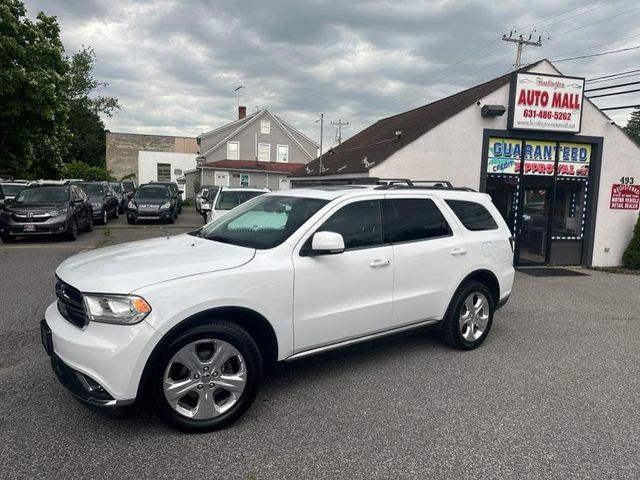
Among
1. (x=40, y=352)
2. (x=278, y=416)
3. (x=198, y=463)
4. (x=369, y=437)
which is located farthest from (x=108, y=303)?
(x=40, y=352)

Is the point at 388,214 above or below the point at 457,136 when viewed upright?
below

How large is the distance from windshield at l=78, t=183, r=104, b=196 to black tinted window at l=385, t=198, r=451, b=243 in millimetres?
16692

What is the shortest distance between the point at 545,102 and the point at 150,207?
1422 centimetres

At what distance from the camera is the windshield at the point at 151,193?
19.4 meters

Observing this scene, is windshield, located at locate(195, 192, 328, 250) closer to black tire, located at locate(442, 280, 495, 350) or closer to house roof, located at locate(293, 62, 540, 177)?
black tire, located at locate(442, 280, 495, 350)

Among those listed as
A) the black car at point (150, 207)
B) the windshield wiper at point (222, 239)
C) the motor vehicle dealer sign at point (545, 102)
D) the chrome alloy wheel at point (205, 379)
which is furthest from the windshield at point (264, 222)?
the black car at point (150, 207)

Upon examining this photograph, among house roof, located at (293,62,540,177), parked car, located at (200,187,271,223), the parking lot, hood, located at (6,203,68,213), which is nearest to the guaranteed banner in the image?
house roof, located at (293,62,540,177)

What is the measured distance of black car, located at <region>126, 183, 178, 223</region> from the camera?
1848cm

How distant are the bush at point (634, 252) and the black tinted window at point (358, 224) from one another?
10.1 meters

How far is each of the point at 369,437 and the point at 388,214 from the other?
2.03 m

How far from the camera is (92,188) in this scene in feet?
62.0

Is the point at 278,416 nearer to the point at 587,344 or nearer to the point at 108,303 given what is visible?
the point at 108,303

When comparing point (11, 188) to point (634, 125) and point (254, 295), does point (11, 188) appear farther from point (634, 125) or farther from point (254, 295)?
point (634, 125)

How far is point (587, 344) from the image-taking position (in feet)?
18.1
